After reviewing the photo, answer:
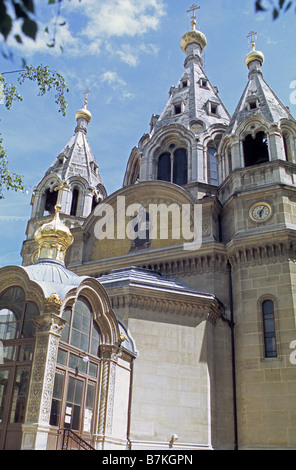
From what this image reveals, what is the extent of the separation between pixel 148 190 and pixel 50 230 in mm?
8263

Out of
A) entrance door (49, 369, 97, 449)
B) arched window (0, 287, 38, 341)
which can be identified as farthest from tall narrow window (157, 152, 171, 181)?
entrance door (49, 369, 97, 449)

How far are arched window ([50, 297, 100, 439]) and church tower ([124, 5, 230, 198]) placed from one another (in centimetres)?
1274

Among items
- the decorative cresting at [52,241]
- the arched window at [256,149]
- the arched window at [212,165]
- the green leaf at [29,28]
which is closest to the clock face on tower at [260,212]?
the arched window at [256,149]

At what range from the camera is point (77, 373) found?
1298 cm

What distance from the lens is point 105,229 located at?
24.7 metres

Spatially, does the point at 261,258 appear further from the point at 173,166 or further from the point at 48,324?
the point at 48,324

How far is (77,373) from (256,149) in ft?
53.6

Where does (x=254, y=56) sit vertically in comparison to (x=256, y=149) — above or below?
above

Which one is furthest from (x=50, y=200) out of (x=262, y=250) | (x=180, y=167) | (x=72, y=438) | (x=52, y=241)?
(x=72, y=438)

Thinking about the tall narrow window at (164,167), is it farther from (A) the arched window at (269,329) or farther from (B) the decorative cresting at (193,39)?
(B) the decorative cresting at (193,39)

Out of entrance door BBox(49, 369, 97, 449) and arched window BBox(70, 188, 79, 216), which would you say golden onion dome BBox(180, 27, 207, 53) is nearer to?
arched window BBox(70, 188, 79, 216)

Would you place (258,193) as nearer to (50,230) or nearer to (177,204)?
(177,204)

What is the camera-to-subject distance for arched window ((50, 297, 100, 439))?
478 inches
